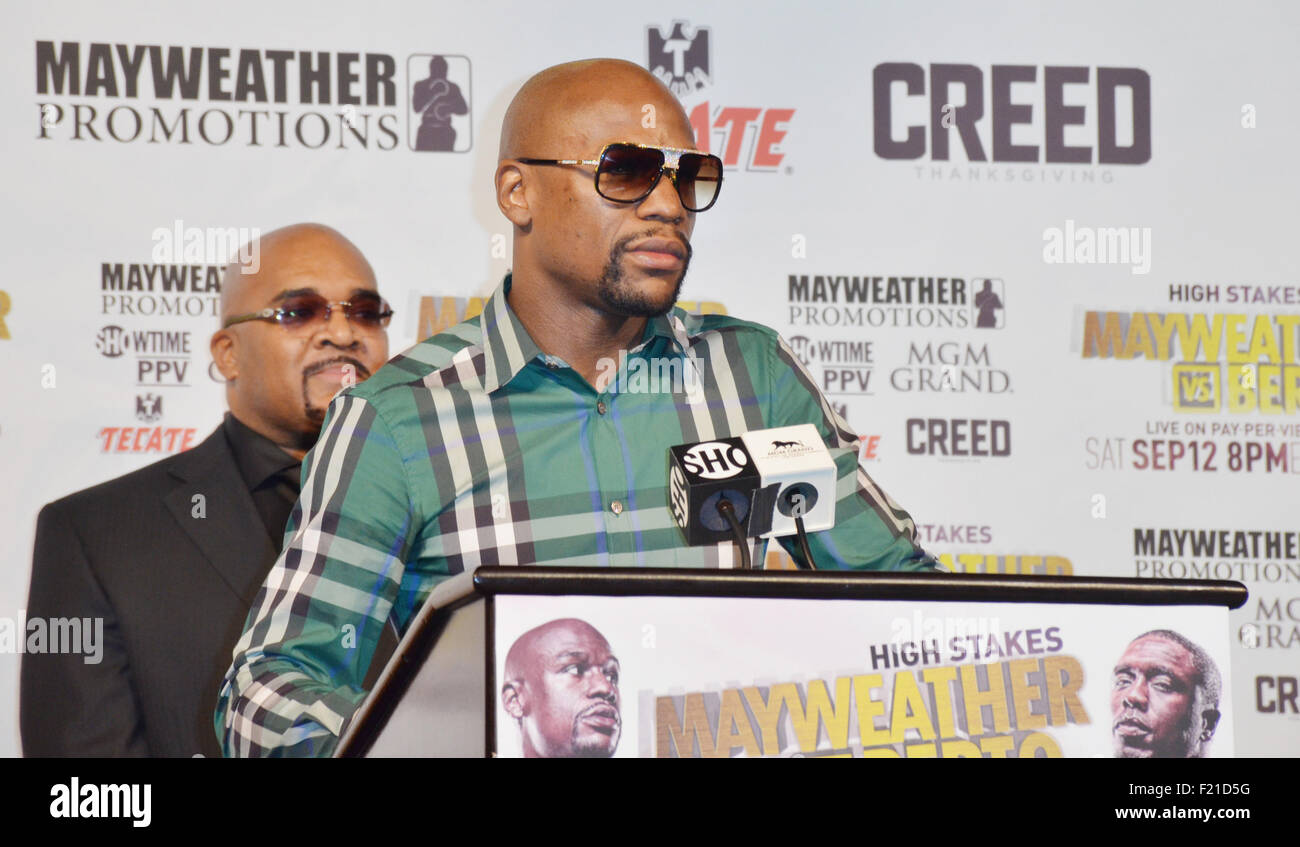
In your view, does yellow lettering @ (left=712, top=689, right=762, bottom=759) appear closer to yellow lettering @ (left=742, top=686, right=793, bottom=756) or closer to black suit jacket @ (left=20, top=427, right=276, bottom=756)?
yellow lettering @ (left=742, top=686, right=793, bottom=756)

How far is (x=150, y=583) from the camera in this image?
11.0 ft

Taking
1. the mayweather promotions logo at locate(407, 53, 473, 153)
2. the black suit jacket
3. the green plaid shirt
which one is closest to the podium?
the green plaid shirt

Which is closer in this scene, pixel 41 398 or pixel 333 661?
pixel 333 661

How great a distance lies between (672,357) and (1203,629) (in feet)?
3.82

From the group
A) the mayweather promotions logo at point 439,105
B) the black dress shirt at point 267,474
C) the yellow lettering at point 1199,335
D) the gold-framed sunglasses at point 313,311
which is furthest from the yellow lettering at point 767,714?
the yellow lettering at point 1199,335

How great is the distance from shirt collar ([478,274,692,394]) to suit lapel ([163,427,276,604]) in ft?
4.03

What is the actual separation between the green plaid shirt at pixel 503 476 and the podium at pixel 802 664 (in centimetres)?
61

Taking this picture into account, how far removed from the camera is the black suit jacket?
3260mm

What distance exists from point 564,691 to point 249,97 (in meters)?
2.80

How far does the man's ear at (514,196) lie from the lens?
2.48m

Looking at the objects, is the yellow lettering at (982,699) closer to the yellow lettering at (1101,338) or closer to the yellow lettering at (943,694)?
the yellow lettering at (943,694)
